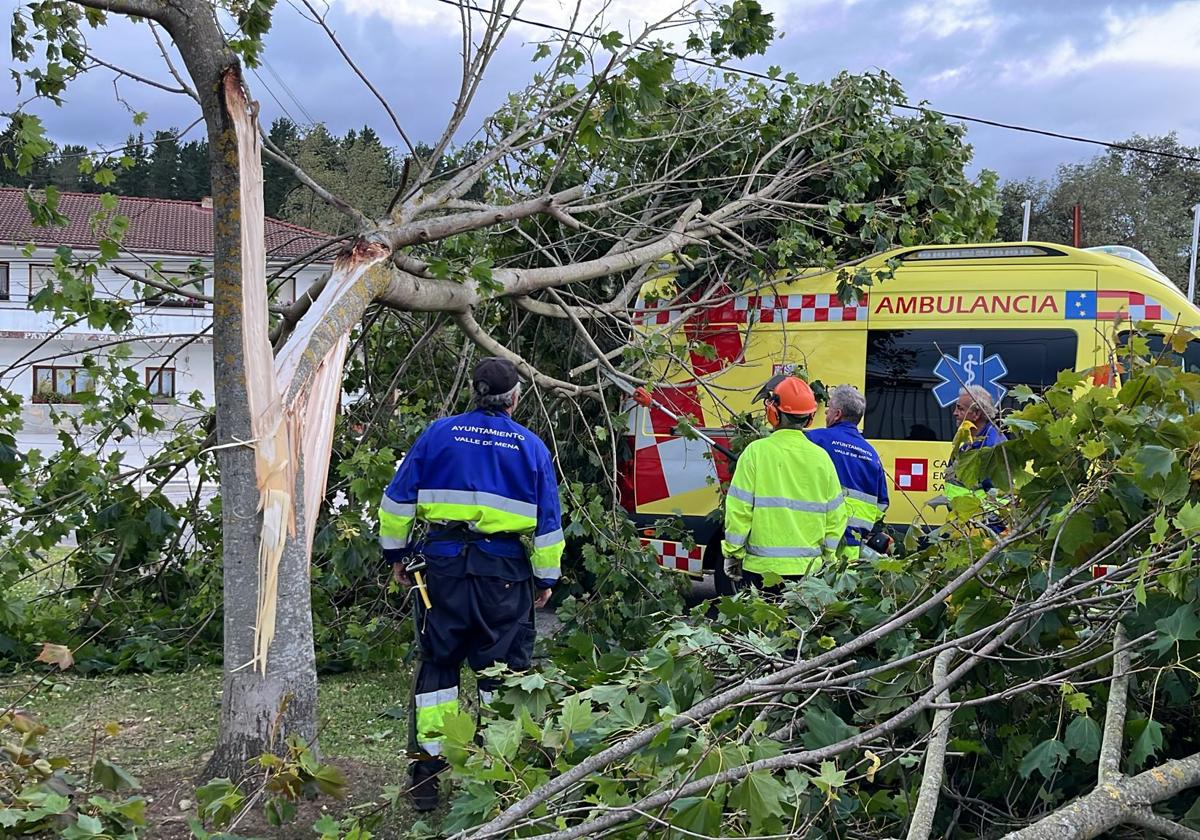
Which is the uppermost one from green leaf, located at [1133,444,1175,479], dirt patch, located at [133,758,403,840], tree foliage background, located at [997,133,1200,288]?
tree foliage background, located at [997,133,1200,288]

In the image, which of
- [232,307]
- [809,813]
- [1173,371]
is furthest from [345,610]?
[1173,371]

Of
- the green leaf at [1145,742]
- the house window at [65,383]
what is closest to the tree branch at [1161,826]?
the green leaf at [1145,742]

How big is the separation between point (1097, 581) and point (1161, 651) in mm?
207

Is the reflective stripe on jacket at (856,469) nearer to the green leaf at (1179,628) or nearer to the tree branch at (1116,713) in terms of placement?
the tree branch at (1116,713)

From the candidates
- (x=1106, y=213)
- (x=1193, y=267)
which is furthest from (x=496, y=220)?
(x=1106, y=213)

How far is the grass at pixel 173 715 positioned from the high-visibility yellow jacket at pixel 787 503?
174 cm

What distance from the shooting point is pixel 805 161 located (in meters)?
7.55

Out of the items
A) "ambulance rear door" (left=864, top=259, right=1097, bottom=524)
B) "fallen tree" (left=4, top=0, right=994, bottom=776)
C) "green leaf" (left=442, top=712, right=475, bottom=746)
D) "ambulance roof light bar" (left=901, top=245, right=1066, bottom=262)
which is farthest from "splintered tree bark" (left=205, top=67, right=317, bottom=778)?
"ambulance roof light bar" (left=901, top=245, right=1066, bottom=262)

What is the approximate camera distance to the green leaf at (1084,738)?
2457mm

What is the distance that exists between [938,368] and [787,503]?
210cm

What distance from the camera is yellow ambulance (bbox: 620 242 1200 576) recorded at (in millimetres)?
6066

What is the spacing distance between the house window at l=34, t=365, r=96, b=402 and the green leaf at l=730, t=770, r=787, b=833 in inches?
184

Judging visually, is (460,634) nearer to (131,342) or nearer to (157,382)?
(131,342)

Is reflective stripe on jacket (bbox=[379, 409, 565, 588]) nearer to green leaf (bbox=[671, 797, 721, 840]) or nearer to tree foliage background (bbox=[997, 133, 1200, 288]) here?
green leaf (bbox=[671, 797, 721, 840])
